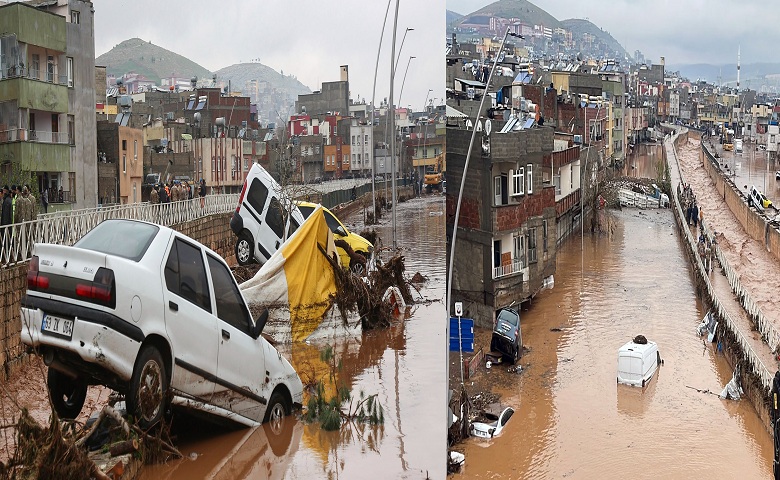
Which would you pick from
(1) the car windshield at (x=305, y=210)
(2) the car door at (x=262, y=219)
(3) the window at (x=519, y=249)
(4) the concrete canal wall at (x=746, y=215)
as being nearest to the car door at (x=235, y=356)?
(2) the car door at (x=262, y=219)

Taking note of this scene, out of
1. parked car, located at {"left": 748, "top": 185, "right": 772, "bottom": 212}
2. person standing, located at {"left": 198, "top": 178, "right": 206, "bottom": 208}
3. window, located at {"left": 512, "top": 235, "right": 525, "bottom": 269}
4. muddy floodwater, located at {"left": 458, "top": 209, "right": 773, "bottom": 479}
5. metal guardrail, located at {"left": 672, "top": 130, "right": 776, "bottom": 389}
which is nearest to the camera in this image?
person standing, located at {"left": 198, "top": 178, "right": 206, "bottom": 208}

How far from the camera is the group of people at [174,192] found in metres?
3.31

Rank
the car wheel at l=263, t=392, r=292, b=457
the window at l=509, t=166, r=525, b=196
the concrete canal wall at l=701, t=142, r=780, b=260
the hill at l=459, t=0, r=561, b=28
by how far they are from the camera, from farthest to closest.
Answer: the concrete canal wall at l=701, t=142, r=780, b=260
the hill at l=459, t=0, r=561, b=28
the window at l=509, t=166, r=525, b=196
the car wheel at l=263, t=392, r=292, b=457

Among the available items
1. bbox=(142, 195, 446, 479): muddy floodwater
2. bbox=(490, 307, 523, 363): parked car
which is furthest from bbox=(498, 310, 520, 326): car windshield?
bbox=(142, 195, 446, 479): muddy floodwater

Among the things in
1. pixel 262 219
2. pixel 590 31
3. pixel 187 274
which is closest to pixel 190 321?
pixel 187 274

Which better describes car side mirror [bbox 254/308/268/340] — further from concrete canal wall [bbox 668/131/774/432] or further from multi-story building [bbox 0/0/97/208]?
concrete canal wall [bbox 668/131/774/432]

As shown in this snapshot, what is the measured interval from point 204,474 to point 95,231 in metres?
0.81

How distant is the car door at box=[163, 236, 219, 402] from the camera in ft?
8.92

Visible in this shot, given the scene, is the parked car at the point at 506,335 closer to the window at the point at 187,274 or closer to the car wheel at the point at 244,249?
the car wheel at the point at 244,249

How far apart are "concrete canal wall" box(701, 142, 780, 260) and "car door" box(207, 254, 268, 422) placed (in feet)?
65.8

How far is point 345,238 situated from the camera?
500cm

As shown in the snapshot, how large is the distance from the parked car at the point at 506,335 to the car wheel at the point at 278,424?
25.6 ft

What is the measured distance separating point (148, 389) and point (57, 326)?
323 mm

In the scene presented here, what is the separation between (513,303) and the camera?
43.1ft
